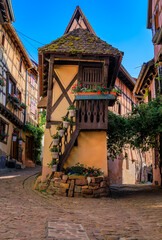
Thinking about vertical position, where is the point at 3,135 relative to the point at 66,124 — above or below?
above

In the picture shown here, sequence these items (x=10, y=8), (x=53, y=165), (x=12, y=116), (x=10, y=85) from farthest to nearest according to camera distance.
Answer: (x=10, y=85)
(x=12, y=116)
(x=10, y=8)
(x=53, y=165)

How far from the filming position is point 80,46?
10.8 m

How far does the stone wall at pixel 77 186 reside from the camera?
29.3 ft

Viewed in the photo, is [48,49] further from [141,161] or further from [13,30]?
[141,161]

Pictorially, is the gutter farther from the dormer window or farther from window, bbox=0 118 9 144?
window, bbox=0 118 9 144

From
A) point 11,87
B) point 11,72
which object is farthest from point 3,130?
point 11,72

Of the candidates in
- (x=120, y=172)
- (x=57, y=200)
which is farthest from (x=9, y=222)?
(x=120, y=172)

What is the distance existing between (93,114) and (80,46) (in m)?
2.77

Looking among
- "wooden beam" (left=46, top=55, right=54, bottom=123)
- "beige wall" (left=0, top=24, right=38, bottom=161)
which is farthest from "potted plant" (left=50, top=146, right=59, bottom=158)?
"beige wall" (left=0, top=24, right=38, bottom=161)

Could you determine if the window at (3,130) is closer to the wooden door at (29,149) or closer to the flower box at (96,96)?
the wooden door at (29,149)

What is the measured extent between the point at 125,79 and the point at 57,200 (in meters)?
16.2

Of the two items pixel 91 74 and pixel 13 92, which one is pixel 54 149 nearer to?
pixel 91 74

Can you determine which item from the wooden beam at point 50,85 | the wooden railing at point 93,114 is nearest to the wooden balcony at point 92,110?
the wooden railing at point 93,114

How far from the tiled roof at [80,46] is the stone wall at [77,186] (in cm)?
437
